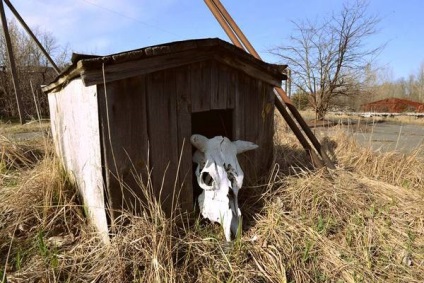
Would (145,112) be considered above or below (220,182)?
above

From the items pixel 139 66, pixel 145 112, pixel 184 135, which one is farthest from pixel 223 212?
pixel 139 66

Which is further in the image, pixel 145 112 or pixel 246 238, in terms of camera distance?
pixel 246 238

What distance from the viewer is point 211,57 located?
107 inches

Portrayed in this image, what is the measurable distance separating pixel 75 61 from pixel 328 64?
1561cm

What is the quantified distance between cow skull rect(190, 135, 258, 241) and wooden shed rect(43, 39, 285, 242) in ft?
0.54

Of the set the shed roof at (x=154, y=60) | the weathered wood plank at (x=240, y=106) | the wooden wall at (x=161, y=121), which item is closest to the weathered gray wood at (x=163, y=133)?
the wooden wall at (x=161, y=121)

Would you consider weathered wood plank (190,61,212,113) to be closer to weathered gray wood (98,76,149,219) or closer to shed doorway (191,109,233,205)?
weathered gray wood (98,76,149,219)

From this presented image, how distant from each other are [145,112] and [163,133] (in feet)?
0.81

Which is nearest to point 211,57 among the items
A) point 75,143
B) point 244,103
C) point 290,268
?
point 244,103

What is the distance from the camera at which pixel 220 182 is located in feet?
8.07

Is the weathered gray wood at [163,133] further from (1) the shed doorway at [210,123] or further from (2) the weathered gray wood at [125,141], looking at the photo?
(1) the shed doorway at [210,123]

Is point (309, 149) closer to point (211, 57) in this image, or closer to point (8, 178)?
point (211, 57)

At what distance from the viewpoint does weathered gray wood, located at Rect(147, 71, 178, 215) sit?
242cm

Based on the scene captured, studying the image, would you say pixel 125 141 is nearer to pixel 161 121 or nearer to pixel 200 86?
pixel 161 121
